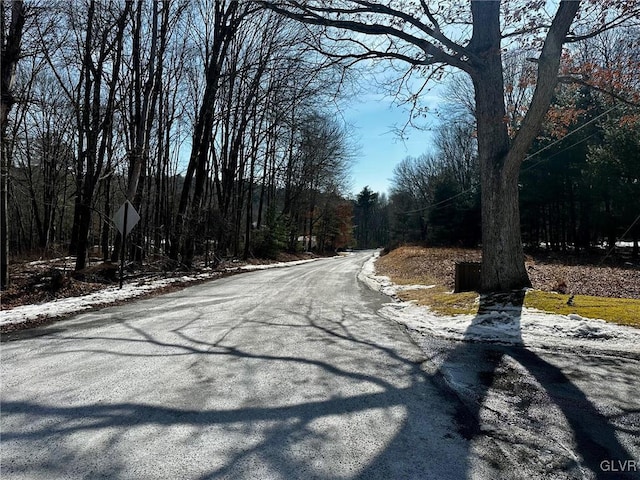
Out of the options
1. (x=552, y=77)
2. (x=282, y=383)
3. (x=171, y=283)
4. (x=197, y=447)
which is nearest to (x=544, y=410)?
(x=282, y=383)

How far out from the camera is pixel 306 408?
312 cm

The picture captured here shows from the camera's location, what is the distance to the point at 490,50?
24.4ft

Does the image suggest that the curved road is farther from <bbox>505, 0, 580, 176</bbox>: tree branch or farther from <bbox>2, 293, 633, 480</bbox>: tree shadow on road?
<bbox>505, 0, 580, 176</bbox>: tree branch

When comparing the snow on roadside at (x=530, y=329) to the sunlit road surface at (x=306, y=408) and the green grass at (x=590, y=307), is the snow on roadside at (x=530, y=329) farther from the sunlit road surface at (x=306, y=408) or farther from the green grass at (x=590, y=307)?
the sunlit road surface at (x=306, y=408)

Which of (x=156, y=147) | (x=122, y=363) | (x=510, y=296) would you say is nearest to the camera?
(x=122, y=363)

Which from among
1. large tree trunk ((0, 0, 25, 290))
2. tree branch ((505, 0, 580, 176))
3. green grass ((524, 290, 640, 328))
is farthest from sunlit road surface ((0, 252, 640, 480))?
large tree trunk ((0, 0, 25, 290))

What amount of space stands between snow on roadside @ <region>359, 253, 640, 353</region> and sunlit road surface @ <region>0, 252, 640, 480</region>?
0.44m

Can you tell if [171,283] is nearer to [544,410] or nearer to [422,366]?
[422,366]

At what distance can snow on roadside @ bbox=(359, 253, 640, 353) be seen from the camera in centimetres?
495

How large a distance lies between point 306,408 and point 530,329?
3.91 meters

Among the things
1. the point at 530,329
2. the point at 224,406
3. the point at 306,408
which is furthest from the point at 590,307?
the point at 224,406

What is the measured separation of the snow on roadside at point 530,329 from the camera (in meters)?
4.95

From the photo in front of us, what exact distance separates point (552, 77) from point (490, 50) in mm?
1578

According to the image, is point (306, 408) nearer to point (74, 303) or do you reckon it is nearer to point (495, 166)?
point (495, 166)
